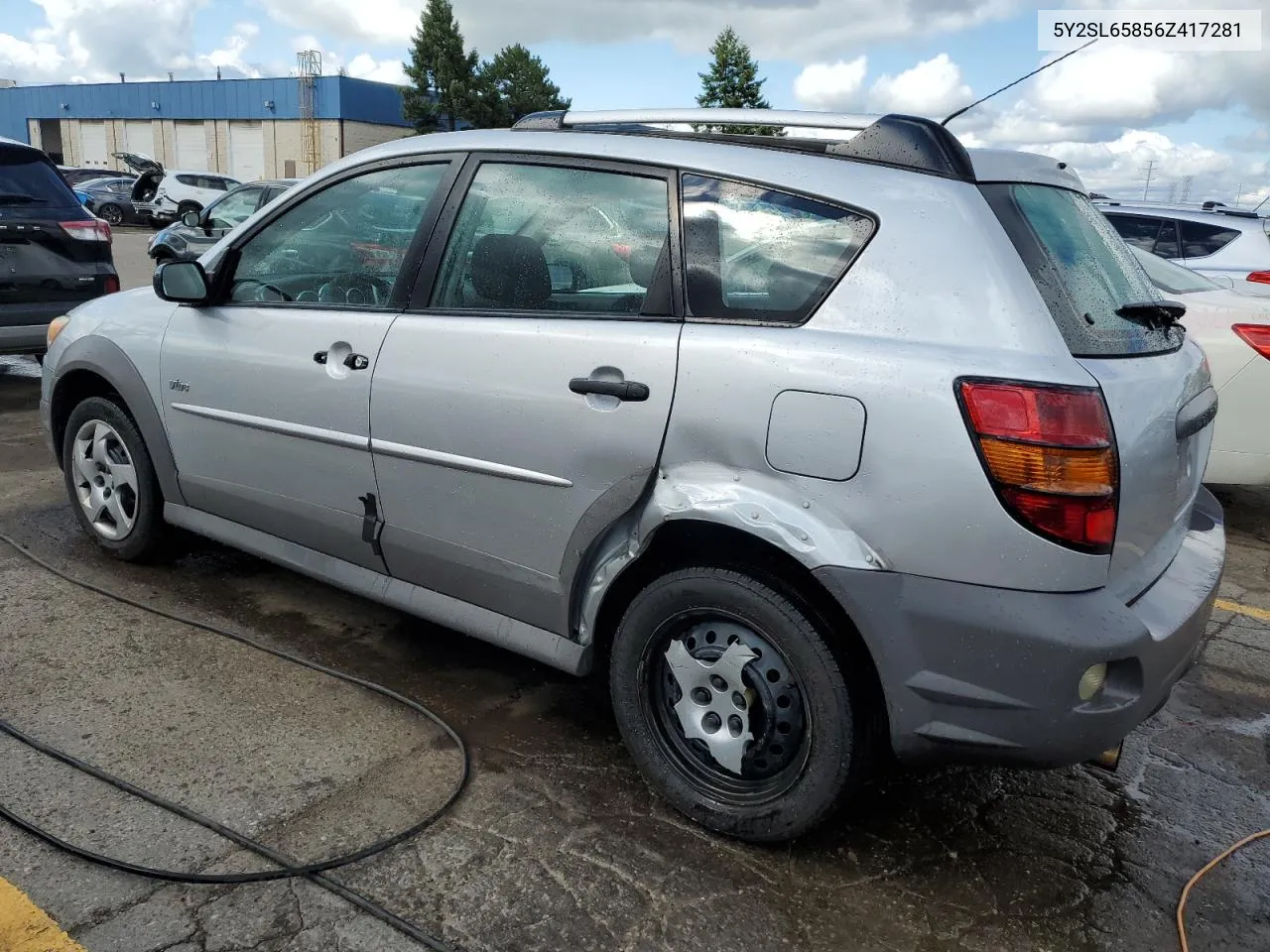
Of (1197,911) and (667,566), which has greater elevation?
(667,566)

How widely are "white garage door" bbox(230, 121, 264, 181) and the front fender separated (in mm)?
53508

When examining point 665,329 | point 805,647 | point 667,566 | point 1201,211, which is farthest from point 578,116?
point 1201,211

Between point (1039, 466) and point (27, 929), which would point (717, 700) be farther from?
point (27, 929)

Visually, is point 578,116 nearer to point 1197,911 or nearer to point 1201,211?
point 1197,911

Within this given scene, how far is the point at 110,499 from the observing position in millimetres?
4258

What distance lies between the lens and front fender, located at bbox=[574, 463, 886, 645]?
229 centimetres

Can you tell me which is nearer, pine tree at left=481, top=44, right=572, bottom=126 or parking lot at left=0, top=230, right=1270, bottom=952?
parking lot at left=0, top=230, right=1270, bottom=952

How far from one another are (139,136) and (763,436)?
62.1 metres

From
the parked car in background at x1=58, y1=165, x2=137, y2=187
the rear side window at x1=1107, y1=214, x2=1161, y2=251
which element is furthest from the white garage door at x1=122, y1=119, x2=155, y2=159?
the rear side window at x1=1107, y1=214, x2=1161, y2=251

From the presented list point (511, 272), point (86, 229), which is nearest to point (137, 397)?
point (511, 272)

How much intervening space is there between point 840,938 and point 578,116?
7.81 feet

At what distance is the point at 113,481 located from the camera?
423 cm

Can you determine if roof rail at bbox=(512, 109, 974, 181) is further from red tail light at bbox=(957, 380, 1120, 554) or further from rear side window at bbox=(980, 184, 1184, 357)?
red tail light at bbox=(957, 380, 1120, 554)

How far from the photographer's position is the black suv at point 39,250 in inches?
271
